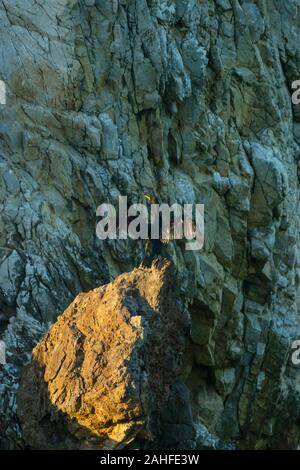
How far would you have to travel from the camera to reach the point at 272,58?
2703cm

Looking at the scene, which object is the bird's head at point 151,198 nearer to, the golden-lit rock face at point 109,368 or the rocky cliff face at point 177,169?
the rocky cliff face at point 177,169

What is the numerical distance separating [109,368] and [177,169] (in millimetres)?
10247

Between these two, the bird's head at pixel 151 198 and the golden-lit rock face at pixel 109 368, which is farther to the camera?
the bird's head at pixel 151 198

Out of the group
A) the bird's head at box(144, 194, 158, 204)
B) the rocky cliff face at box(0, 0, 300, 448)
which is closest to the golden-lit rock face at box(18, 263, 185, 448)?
the rocky cliff face at box(0, 0, 300, 448)

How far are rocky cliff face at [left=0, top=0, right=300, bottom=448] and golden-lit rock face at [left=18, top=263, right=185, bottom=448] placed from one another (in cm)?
111

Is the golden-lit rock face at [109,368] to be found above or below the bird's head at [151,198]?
below

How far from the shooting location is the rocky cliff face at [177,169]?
2031 cm

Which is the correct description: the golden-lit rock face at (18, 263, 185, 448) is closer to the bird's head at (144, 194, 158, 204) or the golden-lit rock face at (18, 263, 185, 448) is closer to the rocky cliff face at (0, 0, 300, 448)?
the rocky cliff face at (0, 0, 300, 448)

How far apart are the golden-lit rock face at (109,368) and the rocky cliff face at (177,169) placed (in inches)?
43.7

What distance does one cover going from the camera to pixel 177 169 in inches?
948

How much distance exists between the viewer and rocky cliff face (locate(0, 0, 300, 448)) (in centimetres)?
2031

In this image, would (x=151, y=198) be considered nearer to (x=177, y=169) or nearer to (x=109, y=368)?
(x=177, y=169)

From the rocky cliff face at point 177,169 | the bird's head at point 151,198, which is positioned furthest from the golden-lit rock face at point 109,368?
the bird's head at point 151,198

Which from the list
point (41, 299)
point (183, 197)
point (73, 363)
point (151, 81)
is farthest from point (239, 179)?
point (73, 363)
